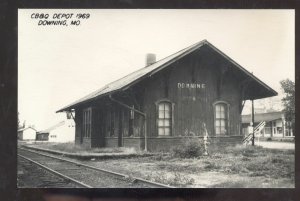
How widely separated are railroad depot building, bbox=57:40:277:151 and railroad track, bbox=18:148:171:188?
1.54 ft

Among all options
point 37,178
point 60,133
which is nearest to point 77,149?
point 60,133

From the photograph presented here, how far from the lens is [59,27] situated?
677 cm

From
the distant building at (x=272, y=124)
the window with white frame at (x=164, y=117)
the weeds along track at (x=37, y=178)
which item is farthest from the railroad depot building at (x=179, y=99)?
the weeds along track at (x=37, y=178)

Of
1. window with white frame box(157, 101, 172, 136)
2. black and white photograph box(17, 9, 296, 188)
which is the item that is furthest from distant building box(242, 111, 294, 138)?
window with white frame box(157, 101, 172, 136)

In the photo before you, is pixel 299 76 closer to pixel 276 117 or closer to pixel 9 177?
pixel 276 117

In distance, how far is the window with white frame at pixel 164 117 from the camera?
735 centimetres

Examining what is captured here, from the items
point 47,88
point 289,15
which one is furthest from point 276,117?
point 47,88

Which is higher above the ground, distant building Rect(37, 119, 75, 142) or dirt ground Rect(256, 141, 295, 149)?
distant building Rect(37, 119, 75, 142)

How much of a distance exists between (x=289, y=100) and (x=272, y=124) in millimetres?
511

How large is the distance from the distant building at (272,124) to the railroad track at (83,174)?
1.68m

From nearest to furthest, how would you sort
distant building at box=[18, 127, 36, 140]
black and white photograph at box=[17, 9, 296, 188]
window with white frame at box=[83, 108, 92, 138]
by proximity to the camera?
black and white photograph at box=[17, 9, 296, 188] < distant building at box=[18, 127, 36, 140] < window with white frame at box=[83, 108, 92, 138]

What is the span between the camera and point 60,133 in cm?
780

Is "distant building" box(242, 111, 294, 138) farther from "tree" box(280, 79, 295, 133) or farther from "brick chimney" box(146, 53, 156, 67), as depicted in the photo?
"brick chimney" box(146, 53, 156, 67)

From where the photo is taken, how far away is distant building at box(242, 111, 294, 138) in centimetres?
688
